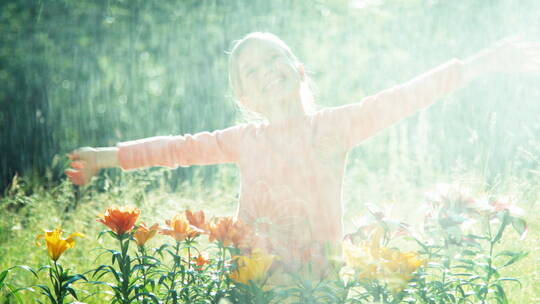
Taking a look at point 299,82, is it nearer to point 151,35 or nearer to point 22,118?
point 151,35

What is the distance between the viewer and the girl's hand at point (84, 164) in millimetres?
1780

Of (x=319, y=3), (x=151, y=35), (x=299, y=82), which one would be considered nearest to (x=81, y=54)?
(x=151, y=35)

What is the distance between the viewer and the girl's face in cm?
174

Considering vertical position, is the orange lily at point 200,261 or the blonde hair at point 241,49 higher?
the blonde hair at point 241,49

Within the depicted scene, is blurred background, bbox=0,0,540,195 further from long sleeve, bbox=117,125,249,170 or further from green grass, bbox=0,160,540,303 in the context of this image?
long sleeve, bbox=117,125,249,170

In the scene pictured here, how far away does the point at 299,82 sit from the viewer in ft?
5.91

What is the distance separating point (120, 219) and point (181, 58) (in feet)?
15.2

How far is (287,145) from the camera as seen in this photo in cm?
179

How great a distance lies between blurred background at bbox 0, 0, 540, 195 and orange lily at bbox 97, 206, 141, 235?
3877 mm

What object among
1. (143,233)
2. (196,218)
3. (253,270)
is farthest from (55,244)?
(253,270)

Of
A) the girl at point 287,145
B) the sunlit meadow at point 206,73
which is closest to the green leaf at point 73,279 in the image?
the girl at point 287,145

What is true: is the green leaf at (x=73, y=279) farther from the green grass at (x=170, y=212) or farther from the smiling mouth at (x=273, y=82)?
the smiling mouth at (x=273, y=82)

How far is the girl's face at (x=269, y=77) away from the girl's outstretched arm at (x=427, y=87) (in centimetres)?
17

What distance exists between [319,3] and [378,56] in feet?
2.99
